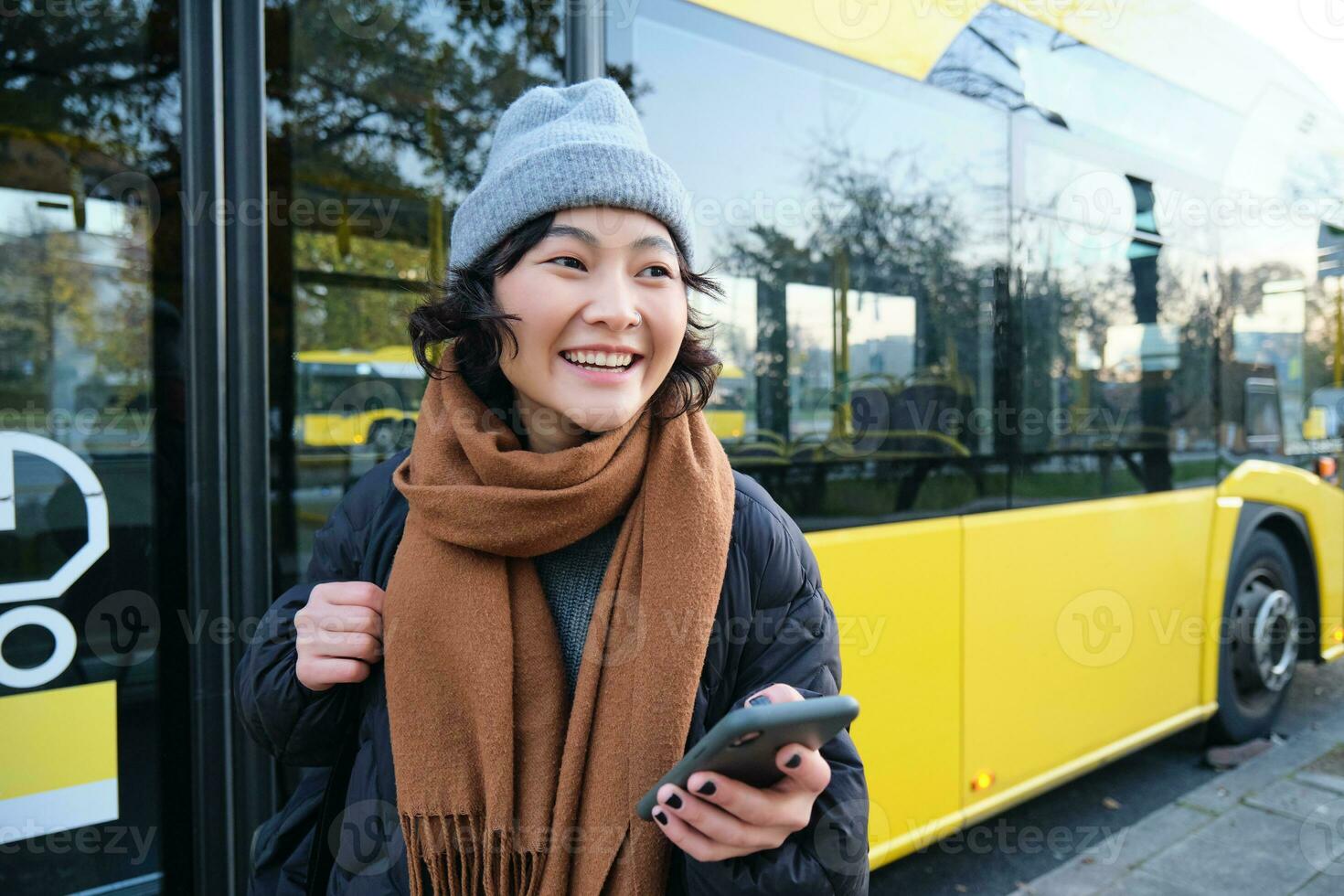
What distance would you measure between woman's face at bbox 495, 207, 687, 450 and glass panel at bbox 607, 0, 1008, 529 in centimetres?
110

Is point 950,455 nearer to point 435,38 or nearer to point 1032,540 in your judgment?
point 1032,540

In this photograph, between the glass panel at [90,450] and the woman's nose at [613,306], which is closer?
the woman's nose at [613,306]

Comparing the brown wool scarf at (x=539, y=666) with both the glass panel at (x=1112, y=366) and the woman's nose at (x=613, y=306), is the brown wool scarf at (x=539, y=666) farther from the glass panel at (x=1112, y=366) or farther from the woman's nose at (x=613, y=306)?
the glass panel at (x=1112, y=366)

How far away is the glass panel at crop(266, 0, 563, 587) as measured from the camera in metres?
2.07

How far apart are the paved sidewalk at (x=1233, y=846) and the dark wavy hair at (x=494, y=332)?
2.89 meters

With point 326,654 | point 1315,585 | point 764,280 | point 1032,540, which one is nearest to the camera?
point 326,654

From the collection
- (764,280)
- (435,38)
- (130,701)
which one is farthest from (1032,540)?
(130,701)

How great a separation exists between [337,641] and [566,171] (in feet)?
2.42

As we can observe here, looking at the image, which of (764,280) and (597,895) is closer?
(597,895)

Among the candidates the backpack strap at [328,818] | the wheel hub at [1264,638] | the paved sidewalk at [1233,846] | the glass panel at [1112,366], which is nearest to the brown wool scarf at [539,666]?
the backpack strap at [328,818]

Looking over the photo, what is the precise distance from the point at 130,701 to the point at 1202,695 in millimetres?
4434

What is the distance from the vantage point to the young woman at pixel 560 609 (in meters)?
1.22

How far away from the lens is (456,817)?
4.14 ft

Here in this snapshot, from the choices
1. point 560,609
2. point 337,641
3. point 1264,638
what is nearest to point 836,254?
point 560,609
